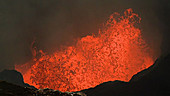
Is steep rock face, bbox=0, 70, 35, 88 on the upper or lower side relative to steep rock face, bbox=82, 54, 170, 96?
upper

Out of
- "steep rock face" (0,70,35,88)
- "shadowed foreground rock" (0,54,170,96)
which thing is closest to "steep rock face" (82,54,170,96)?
"shadowed foreground rock" (0,54,170,96)

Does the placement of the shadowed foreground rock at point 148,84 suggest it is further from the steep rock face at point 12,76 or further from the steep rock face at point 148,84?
the steep rock face at point 12,76

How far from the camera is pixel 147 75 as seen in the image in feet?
205

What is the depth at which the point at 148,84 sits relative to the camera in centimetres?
6100

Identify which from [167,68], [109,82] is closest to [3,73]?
[109,82]

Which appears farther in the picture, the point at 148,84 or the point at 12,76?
the point at 12,76

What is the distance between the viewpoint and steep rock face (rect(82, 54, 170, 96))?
5866cm

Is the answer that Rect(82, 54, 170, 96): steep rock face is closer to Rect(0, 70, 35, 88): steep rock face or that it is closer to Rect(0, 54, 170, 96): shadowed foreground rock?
Rect(0, 54, 170, 96): shadowed foreground rock

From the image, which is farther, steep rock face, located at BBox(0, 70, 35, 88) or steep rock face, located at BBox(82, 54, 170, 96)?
steep rock face, located at BBox(0, 70, 35, 88)

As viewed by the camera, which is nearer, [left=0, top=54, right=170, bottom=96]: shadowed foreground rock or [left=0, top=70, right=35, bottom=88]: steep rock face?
[left=0, top=54, right=170, bottom=96]: shadowed foreground rock

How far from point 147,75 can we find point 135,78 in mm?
5265

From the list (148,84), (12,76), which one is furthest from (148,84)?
(12,76)

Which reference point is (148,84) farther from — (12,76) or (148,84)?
(12,76)

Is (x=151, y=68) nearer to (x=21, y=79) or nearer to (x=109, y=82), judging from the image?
(x=109, y=82)
